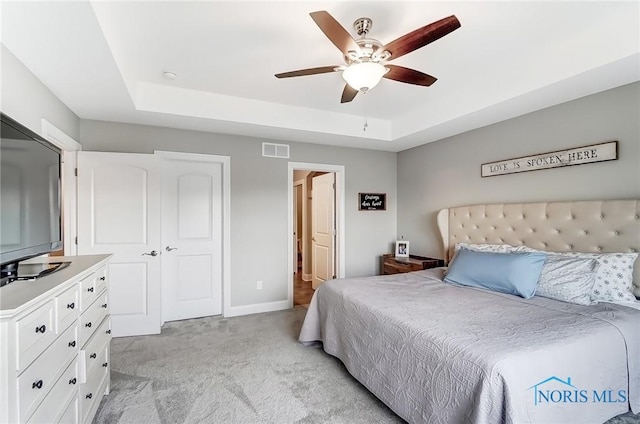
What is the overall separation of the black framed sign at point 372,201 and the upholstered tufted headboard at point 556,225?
48.7 inches

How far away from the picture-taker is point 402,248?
4500mm

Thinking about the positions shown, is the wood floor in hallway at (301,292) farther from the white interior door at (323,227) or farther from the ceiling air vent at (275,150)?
the ceiling air vent at (275,150)

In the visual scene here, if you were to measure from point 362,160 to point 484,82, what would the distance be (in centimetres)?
209

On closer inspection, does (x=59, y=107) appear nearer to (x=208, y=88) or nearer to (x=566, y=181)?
(x=208, y=88)

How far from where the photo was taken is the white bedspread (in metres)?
1.37

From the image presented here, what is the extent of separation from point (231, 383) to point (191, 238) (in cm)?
195

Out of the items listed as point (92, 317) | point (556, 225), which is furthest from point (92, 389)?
point (556, 225)

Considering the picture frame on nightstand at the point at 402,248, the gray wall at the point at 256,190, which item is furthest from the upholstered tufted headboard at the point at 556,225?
the gray wall at the point at 256,190

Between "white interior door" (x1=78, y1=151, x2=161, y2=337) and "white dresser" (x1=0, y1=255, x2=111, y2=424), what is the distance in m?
1.25

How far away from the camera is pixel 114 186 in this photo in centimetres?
320

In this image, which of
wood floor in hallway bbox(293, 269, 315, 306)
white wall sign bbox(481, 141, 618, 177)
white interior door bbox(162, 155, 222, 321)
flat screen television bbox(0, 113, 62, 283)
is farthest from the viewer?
wood floor in hallway bbox(293, 269, 315, 306)

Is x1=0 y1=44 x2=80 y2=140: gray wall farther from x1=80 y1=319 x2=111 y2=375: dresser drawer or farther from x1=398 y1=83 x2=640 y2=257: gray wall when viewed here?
x1=398 y1=83 x2=640 y2=257: gray wall

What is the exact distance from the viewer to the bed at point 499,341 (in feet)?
4.57

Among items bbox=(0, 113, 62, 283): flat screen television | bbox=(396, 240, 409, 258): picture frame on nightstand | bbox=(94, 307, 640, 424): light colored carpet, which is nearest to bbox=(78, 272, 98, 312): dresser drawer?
bbox=(0, 113, 62, 283): flat screen television
